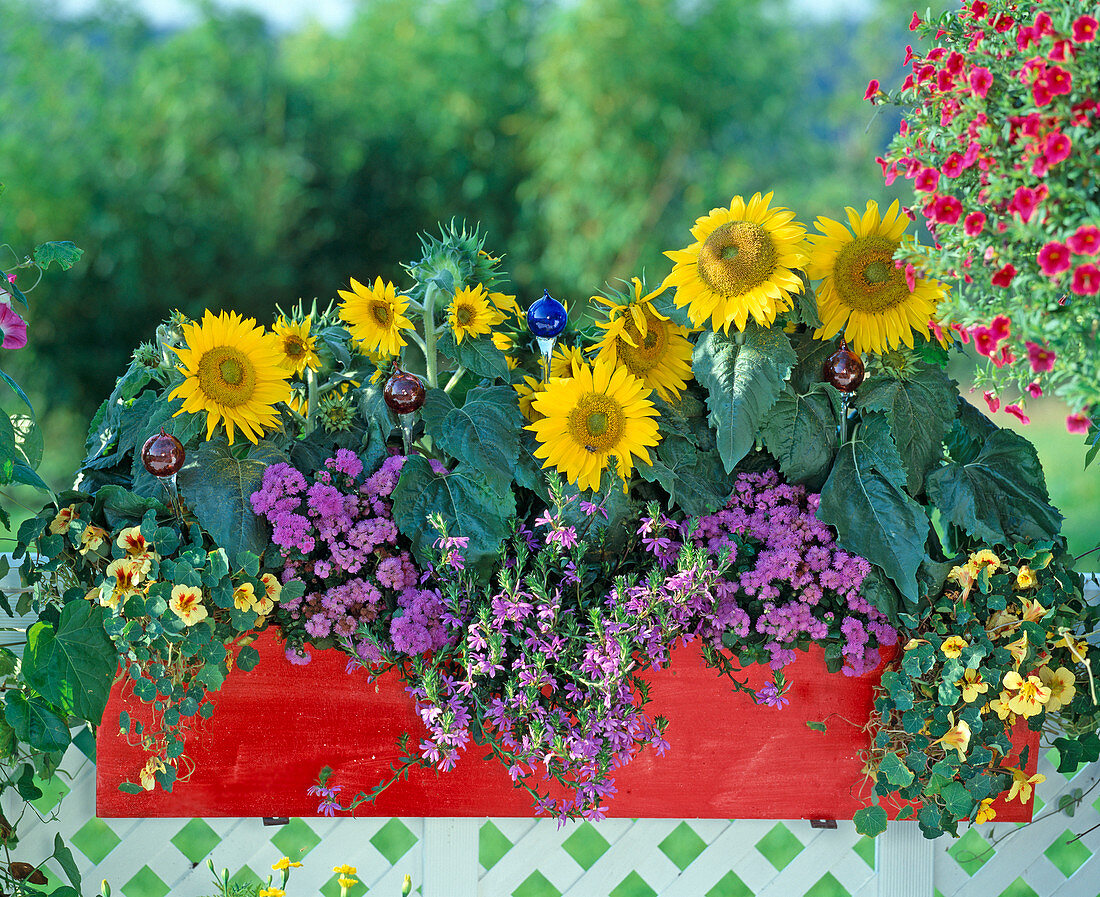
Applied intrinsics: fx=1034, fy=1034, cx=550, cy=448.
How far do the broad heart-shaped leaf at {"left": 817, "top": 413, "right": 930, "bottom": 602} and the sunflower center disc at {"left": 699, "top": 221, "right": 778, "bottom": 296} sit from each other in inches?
10.0

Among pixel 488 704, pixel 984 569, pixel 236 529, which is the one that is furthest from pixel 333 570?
pixel 984 569

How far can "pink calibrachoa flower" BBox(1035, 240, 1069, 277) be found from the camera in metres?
0.96

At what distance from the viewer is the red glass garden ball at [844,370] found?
1.27m

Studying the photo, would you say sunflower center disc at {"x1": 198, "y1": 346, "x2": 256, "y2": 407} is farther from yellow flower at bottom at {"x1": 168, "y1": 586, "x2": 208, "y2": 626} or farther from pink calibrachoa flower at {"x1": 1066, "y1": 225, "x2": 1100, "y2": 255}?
pink calibrachoa flower at {"x1": 1066, "y1": 225, "x2": 1100, "y2": 255}

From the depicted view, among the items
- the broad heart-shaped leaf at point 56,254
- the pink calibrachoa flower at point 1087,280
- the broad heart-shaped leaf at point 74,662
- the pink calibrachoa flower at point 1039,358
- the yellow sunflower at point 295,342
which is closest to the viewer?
the pink calibrachoa flower at point 1087,280

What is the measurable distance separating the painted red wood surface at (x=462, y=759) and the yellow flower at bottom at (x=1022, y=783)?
0.19m

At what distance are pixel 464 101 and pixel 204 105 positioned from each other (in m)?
1.41

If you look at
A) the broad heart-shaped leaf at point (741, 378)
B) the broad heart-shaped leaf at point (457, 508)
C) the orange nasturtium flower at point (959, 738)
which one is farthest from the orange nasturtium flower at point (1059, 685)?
the broad heart-shaped leaf at point (457, 508)

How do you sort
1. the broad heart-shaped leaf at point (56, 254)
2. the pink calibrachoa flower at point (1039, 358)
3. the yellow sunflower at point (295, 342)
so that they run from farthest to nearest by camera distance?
the yellow sunflower at point (295, 342), the broad heart-shaped leaf at point (56, 254), the pink calibrachoa flower at point (1039, 358)

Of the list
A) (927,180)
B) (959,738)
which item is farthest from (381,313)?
(959,738)

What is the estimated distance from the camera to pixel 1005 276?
1037 millimetres

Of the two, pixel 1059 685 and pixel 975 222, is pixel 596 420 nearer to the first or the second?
pixel 975 222

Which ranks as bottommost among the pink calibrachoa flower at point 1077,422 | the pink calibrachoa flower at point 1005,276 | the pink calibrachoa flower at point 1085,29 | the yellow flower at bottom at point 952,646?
the yellow flower at bottom at point 952,646

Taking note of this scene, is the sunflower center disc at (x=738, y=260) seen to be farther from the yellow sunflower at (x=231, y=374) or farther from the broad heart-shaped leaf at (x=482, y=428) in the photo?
the yellow sunflower at (x=231, y=374)
